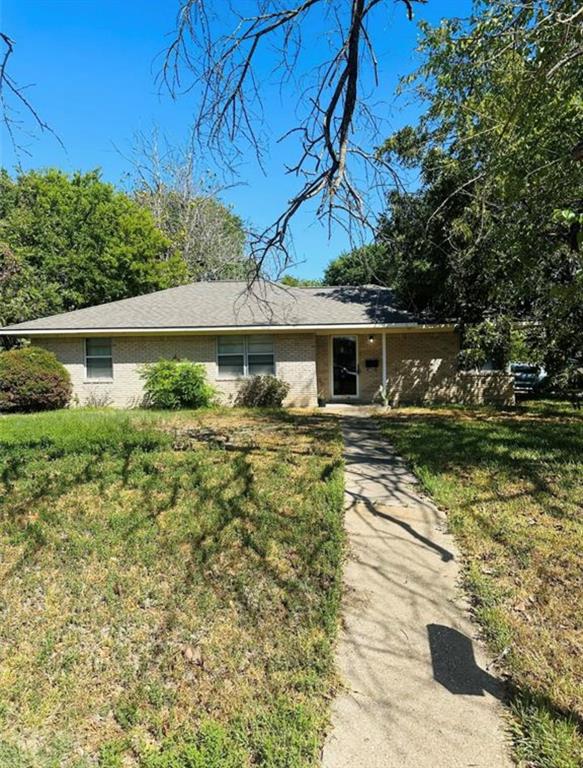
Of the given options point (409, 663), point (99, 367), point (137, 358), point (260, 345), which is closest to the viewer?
point (409, 663)

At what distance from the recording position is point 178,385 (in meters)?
13.3

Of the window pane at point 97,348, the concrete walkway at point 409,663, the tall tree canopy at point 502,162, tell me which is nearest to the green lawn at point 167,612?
the concrete walkway at point 409,663

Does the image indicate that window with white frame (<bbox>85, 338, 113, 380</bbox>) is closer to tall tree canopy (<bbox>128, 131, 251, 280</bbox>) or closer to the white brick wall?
the white brick wall

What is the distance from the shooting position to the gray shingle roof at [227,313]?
1380 cm

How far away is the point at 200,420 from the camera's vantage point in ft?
35.1

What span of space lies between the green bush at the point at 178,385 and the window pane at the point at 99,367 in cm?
170

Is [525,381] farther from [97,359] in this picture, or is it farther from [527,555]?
[97,359]

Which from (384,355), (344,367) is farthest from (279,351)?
(384,355)

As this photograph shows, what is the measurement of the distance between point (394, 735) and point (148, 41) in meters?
4.89

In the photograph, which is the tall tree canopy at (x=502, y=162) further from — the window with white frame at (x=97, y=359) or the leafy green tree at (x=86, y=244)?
the leafy green tree at (x=86, y=244)

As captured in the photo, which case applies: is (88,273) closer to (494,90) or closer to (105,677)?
(494,90)

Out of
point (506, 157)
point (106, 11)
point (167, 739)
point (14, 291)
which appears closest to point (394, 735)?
point (167, 739)

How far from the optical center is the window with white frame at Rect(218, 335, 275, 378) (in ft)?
47.3

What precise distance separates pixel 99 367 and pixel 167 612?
1269 centimetres
